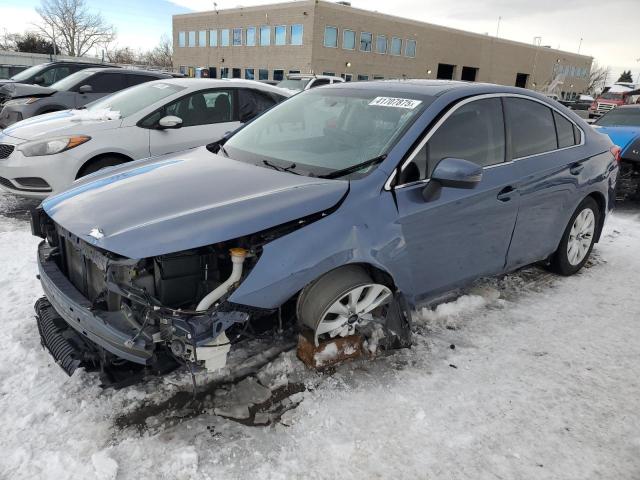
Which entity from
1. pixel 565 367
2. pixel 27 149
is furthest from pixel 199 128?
pixel 565 367

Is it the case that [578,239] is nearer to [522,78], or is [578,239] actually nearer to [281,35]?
[281,35]

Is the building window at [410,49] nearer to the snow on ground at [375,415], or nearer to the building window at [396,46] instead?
the building window at [396,46]

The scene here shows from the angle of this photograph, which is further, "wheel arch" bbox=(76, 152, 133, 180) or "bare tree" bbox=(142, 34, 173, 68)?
"bare tree" bbox=(142, 34, 173, 68)

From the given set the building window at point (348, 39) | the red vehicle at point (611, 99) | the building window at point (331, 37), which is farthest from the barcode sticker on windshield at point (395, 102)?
the building window at point (348, 39)

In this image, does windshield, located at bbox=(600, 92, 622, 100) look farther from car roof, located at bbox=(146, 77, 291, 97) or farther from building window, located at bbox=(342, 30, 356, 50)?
car roof, located at bbox=(146, 77, 291, 97)

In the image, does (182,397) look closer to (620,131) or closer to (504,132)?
(504,132)

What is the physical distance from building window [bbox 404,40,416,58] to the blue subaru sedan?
1810 inches

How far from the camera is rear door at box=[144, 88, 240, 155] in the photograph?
5.82 metres

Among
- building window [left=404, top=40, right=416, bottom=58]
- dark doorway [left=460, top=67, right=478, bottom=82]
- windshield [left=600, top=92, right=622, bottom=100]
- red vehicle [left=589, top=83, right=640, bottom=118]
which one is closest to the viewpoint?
red vehicle [left=589, top=83, right=640, bottom=118]

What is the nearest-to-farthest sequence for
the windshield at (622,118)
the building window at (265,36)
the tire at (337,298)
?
the tire at (337,298)
the windshield at (622,118)
the building window at (265,36)

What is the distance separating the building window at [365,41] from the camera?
4292 centimetres

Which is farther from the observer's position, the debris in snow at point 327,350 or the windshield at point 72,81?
the windshield at point 72,81

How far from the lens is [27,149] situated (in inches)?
210

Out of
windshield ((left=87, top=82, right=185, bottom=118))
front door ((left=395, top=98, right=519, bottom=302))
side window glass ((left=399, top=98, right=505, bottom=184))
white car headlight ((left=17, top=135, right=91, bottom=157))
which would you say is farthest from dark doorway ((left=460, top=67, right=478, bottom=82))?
front door ((left=395, top=98, right=519, bottom=302))
